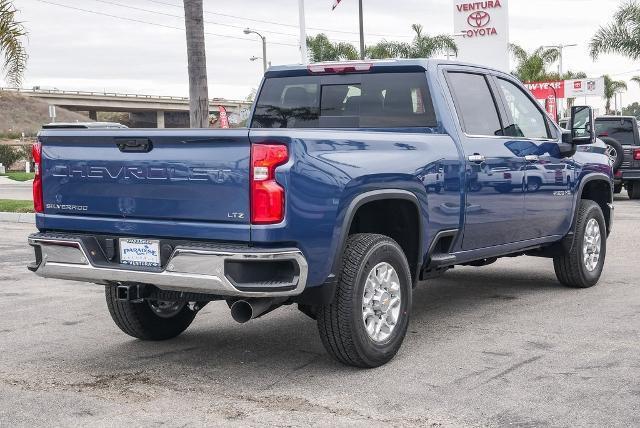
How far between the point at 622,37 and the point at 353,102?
109 ft

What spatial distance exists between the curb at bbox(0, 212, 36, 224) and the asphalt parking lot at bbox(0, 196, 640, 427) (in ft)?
32.2

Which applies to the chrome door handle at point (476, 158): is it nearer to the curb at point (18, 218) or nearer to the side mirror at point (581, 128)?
the side mirror at point (581, 128)

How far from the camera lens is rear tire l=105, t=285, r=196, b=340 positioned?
670 centimetres

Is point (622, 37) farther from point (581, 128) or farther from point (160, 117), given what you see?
point (160, 117)

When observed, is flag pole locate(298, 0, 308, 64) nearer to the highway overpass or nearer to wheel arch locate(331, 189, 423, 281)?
wheel arch locate(331, 189, 423, 281)

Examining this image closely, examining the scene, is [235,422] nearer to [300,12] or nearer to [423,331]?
[423,331]

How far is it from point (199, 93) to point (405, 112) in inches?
387

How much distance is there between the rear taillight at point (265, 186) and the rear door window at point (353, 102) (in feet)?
6.62

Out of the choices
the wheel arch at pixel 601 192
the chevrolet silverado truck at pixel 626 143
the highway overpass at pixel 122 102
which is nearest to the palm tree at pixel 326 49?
the chevrolet silverado truck at pixel 626 143

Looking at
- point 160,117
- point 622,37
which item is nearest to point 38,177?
point 622,37

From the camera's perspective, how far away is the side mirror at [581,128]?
8.37 metres

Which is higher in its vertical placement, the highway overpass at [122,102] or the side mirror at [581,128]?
the highway overpass at [122,102]

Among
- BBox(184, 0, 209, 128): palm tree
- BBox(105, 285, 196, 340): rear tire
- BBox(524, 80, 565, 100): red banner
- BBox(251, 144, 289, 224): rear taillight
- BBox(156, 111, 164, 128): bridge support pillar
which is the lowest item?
BBox(105, 285, 196, 340): rear tire

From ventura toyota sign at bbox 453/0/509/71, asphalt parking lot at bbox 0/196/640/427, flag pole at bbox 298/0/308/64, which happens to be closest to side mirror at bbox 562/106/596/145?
asphalt parking lot at bbox 0/196/640/427
